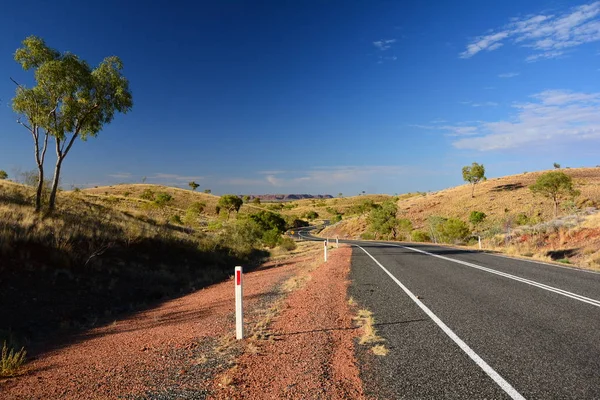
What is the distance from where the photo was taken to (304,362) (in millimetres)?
4621

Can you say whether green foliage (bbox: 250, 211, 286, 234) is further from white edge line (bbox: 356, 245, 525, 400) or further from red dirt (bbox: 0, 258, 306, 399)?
white edge line (bbox: 356, 245, 525, 400)

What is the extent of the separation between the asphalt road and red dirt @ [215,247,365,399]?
0.32 m

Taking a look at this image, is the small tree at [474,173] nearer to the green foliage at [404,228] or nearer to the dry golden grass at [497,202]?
the dry golden grass at [497,202]

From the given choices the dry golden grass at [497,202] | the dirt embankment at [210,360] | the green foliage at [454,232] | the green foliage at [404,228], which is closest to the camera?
the dirt embankment at [210,360]

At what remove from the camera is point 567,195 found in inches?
2126

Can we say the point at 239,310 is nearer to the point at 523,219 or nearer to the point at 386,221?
the point at 523,219

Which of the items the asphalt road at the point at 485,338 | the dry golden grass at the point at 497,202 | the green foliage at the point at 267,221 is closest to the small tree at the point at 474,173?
the dry golden grass at the point at 497,202

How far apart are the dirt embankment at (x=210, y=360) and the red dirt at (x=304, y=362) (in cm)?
1

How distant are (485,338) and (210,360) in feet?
14.1

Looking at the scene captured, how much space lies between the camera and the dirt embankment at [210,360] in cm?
402

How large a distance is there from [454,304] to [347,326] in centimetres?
293

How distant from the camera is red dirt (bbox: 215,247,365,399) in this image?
384cm

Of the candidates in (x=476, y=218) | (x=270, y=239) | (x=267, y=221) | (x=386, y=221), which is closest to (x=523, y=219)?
(x=476, y=218)

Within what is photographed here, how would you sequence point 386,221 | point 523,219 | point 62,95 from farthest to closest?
point 386,221 → point 523,219 → point 62,95
